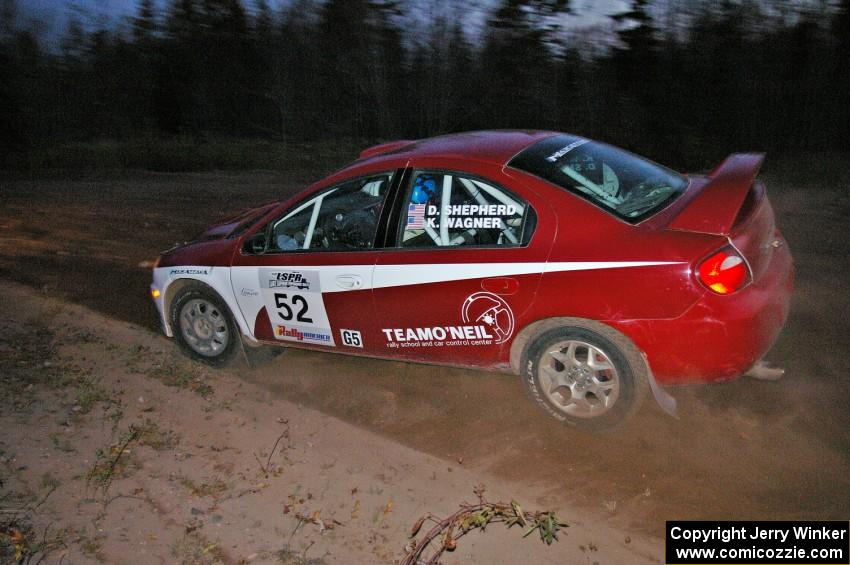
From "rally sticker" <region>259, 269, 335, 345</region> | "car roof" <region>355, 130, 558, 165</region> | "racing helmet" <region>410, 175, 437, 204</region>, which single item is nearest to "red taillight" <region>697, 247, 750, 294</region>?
"car roof" <region>355, 130, 558, 165</region>

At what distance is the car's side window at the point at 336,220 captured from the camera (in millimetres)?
5090

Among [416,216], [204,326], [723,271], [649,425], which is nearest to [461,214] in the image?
[416,216]

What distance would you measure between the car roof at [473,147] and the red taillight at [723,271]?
1332 mm

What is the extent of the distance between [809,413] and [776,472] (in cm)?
71

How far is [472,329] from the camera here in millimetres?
4777

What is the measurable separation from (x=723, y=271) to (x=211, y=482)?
295 centimetres

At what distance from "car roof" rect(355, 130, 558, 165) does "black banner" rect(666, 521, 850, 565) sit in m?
2.30

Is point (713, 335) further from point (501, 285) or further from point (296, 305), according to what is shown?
point (296, 305)

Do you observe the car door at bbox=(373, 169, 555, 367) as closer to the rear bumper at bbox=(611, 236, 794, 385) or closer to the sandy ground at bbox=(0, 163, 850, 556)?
the sandy ground at bbox=(0, 163, 850, 556)

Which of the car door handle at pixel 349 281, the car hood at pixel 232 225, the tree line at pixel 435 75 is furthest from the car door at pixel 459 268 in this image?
the tree line at pixel 435 75

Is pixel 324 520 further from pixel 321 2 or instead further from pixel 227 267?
pixel 321 2

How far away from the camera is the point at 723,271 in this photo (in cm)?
415

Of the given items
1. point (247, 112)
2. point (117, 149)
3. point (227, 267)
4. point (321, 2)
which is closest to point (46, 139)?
point (117, 149)

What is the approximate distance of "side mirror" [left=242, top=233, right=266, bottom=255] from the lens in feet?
17.9
